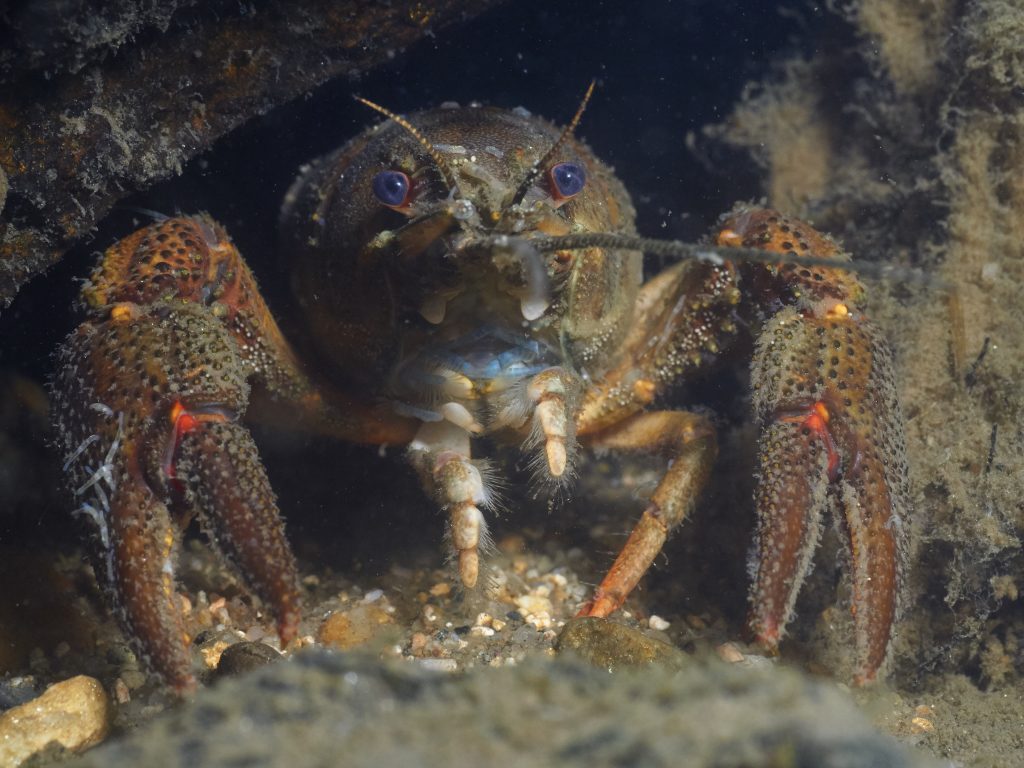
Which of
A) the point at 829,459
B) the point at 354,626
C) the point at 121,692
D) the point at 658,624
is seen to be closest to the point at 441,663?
the point at 354,626

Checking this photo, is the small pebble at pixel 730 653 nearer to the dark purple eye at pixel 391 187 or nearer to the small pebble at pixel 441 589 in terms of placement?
the small pebble at pixel 441 589

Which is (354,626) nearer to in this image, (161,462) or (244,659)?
(244,659)

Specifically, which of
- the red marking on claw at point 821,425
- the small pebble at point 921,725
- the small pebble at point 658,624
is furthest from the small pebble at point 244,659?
the small pebble at point 921,725

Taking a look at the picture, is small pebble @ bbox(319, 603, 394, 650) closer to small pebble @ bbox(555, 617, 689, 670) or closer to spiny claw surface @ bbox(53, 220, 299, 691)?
spiny claw surface @ bbox(53, 220, 299, 691)

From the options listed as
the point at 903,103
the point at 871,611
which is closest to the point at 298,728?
the point at 871,611

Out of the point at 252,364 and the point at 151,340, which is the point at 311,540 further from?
the point at 151,340
